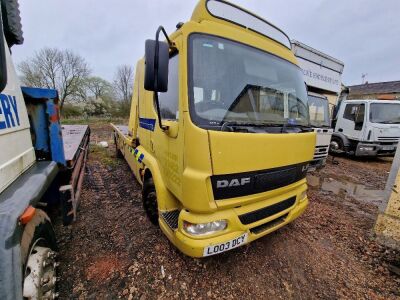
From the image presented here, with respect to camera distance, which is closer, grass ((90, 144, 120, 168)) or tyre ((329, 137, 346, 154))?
grass ((90, 144, 120, 168))

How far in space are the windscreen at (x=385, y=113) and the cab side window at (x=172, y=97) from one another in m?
8.59

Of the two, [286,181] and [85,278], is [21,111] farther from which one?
[286,181]

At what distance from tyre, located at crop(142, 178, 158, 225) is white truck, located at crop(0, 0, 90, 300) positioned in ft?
3.21

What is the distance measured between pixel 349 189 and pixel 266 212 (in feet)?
14.3

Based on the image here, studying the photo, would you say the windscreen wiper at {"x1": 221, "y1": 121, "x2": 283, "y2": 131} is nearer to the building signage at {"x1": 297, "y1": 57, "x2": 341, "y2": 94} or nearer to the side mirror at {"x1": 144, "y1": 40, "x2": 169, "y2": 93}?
the side mirror at {"x1": 144, "y1": 40, "x2": 169, "y2": 93}

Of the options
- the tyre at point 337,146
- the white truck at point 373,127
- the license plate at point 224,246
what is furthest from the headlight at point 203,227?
the tyre at point 337,146

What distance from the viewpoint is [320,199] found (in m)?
→ 4.41

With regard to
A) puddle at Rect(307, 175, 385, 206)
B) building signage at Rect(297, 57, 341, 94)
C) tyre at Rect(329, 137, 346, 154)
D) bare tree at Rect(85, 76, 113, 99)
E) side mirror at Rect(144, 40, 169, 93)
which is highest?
bare tree at Rect(85, 76, 113, 99)

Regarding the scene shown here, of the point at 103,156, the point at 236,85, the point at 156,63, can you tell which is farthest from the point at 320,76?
the point at 103,156

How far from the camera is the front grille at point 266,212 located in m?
2.04

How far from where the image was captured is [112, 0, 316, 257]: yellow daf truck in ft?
5.90

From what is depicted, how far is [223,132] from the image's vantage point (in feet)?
5.78

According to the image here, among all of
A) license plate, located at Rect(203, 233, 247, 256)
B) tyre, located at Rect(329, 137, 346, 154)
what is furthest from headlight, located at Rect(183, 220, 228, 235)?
tyre, located at Rect(329, 137, 346, 154)

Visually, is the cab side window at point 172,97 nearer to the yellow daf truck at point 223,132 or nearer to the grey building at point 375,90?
the yellow daf truck at point 223,132
